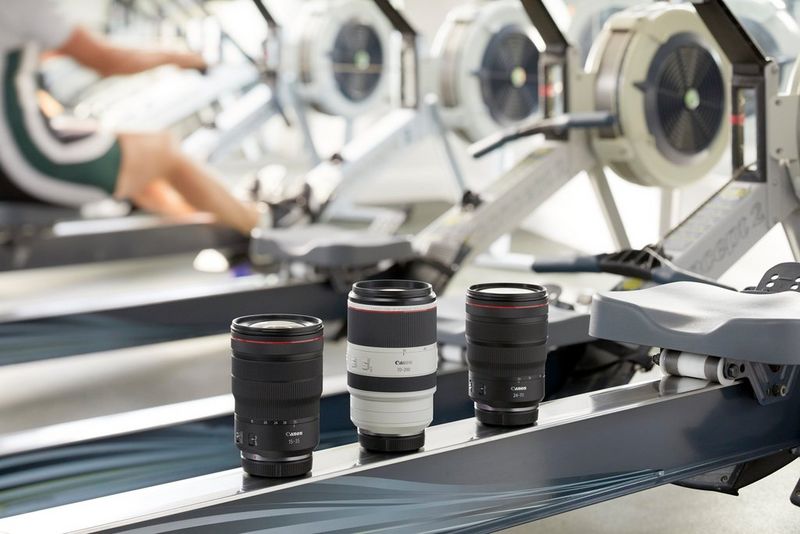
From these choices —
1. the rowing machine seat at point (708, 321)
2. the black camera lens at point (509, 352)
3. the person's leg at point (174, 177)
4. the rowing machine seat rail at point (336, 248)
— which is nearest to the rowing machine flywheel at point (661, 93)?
the rowing machine seat rail at point (336, 248)

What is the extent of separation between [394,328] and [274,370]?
0.24 m

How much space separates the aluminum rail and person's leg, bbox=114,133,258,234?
111 inches

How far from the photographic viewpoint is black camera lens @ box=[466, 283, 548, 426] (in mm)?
2225

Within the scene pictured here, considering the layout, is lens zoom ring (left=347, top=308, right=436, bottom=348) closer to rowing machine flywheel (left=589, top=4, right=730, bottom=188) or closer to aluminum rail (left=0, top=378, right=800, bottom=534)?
aluminum rail (left=0, top=378, right=800, bottom=534)

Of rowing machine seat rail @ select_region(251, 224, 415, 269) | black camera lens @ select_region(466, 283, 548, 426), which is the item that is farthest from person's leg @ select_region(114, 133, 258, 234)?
black camera lens @ select_region(466, 283, 548, 426)

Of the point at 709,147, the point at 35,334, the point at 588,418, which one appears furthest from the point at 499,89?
the point at 588,418

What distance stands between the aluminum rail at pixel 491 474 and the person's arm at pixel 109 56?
274 cm

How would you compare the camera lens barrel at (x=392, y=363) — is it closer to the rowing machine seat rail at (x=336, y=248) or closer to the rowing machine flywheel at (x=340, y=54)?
the rowing machine seat rail at (x=336, y=248)

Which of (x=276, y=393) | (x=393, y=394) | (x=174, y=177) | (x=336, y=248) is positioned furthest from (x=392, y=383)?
(x=174, y=177)

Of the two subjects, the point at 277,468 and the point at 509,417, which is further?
the point at 509,417

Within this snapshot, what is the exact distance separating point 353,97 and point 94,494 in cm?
506

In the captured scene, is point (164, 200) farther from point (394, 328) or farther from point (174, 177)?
point (394, 328)

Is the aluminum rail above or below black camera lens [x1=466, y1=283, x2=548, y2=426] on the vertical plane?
below

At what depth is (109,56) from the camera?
14.9 feet
